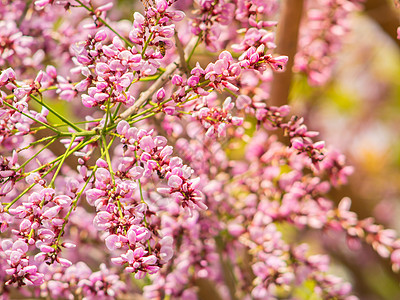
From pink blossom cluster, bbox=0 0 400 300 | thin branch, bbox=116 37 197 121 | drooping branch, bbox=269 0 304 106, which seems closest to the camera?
pink blossom cluster, bbox=0 0 400 300

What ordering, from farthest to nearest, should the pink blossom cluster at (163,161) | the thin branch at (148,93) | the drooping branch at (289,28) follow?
the drooping branch at (289,28) < the thin branch at (148,93) < the pink blossom cluster at (163,161)

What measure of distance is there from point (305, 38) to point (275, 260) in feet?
3.92

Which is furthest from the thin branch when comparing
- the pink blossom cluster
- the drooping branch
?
the drooping branch

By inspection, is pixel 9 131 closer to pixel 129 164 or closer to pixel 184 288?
pixel 129 164

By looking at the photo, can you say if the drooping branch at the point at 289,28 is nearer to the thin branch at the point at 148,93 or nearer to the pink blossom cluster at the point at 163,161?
the pink blossom cluster at the point at 163,161

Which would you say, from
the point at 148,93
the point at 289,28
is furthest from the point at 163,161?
the point at 289,28

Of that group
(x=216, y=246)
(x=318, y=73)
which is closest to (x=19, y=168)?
(x=216, y=246)

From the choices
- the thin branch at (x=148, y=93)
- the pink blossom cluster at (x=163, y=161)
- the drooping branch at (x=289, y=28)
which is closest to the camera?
the pink blossom cluster at (x=163, y=161)

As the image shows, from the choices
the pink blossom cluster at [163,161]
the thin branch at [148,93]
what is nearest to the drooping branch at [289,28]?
the pink blossom cluster at [163,161]

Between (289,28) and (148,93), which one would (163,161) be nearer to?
(148,93)

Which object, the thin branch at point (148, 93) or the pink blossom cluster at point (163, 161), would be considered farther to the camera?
the thin branch at point (148, 93)

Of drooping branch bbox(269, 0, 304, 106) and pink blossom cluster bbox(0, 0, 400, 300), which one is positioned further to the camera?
drooping branch bbox(269, 0, 304, 106)

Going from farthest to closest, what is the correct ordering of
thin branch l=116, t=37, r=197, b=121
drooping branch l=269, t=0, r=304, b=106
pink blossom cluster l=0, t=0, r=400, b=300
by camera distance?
1. drooping branch l=269, t=0, r=304, b=106
2. thin branch l=116, t=37, r=197, b=121
3. pink blossom cluster l=0, t=0, r=400, b=300

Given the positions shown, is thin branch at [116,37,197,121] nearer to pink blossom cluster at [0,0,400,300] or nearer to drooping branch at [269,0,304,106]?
pink blossom cluster at [0,0,400,300]
